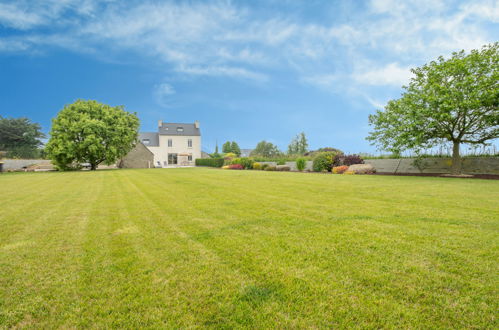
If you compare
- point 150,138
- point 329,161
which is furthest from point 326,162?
point 150,138

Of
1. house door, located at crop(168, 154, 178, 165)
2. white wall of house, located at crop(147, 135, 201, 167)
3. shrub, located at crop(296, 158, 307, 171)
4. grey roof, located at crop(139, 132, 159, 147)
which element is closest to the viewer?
shrub, located at crop(296, 158, 307, 171)

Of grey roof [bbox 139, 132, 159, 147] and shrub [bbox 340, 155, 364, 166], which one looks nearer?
shrub [bbox 340, 155, 364, 166]

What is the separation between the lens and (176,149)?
4359 cm

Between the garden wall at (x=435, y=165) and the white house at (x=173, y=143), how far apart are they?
34250 millimetres

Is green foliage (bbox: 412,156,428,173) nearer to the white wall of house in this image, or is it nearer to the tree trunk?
the tree trunk

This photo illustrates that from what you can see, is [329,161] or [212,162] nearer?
[329,161]

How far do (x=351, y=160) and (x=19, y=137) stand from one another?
171ft

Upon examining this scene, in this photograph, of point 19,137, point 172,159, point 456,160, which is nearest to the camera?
point 456,160

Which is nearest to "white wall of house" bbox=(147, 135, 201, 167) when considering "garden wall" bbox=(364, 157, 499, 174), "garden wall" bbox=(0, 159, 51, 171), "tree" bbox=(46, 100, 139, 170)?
"tree" bbox=(46, 100, 139, 170)

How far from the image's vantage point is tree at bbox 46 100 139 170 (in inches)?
885

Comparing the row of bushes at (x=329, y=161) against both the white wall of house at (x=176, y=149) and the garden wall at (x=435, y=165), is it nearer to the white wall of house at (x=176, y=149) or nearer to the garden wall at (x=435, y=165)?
the garden wall at (x=435, y=165)

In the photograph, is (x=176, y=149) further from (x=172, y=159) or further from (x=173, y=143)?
(x=172, y=159)

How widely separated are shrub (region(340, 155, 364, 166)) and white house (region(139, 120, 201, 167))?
107 feet

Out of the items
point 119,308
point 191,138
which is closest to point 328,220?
point 119,308
